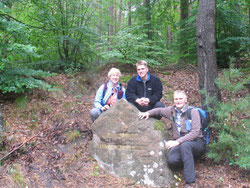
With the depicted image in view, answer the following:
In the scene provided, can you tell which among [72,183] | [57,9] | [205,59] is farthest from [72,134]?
[57,9]

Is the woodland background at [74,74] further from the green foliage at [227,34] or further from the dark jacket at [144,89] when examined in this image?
the dark jacket at [144,89]

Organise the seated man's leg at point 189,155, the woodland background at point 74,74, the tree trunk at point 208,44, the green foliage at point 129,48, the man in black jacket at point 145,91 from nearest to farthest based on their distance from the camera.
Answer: the seated man's leg at point 189,155, the woodland background at point 74,74, the tree trunk at point 208,44, the man in black jacket at point 145,91, the green foliage at point 129,48

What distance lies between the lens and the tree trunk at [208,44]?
4621mm

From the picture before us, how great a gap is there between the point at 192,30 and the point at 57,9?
246 inches

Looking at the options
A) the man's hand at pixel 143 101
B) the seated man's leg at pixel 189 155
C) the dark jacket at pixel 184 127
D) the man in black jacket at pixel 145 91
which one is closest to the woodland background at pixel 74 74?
the seated man's leg at pixel 189 155

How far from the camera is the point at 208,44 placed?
4633 mm

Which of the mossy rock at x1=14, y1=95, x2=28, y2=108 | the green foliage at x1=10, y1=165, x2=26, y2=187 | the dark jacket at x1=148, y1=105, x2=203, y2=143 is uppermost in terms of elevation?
the mossy rock at x1=14, y1=95, x2=28, y2=108

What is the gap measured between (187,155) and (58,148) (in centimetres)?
309

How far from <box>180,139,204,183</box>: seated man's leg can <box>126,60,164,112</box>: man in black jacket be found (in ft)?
4.26

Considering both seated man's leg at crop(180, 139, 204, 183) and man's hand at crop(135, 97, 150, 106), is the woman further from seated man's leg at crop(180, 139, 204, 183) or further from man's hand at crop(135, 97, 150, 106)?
seated man's leg at crop(180, 139, 204, 183)

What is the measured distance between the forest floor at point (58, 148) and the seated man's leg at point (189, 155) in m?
0.33

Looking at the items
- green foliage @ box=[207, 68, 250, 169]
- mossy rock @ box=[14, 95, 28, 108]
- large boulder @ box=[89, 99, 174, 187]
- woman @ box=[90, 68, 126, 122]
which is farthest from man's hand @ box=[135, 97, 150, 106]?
mossy rock @ box=[14, 95, 28, 108]

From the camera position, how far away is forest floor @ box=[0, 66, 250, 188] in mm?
3809

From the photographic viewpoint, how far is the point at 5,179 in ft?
12.2
